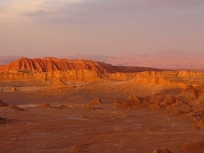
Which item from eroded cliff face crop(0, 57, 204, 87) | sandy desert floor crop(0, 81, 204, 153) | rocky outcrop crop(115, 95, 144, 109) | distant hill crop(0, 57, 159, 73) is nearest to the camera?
sandy desert floor crop(0, 81, 204, 153)

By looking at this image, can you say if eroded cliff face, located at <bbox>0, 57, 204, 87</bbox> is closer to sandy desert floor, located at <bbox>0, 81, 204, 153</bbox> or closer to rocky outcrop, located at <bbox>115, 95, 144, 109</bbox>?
rocky outcrop, located at <bbox>115, 95, 144, 109</bbox>

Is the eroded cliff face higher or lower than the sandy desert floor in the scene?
higher

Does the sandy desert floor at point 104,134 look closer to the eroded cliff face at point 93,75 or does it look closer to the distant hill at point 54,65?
the eroded cliff face at point 93,75

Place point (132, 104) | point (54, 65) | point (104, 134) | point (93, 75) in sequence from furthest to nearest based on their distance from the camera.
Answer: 1. point (54, 65)
2. point (93, 75)
3. point (132, 104)
4. point (104, 134)

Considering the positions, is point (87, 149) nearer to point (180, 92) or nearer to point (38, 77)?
point (180, 92)

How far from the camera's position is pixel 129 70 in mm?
101750

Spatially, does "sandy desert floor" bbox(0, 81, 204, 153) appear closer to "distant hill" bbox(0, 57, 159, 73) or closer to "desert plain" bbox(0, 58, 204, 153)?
"desert plain" bbox(0, 58, 204, 153)

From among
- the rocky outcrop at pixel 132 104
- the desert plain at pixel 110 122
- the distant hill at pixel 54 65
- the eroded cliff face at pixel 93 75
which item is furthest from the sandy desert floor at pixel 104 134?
the distant hill at pixel 54 65

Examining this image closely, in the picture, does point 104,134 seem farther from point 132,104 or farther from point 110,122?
point 132,104

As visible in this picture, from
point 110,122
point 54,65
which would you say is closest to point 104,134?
point 110,122

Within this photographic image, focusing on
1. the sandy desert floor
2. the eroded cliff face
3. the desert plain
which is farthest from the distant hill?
the sandy desert floor

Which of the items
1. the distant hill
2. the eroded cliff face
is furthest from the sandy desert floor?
the distant hill

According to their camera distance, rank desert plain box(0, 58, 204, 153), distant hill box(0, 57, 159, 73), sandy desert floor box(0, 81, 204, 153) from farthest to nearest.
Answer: distant hill box(0, 57, 159, 73) → desert plain box(0, 58, 204, 153) → sandy desert floor box(0, 81, 204, 153)

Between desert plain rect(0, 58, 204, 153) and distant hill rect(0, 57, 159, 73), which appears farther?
distant hill rect(0, 57, 159, 73)
